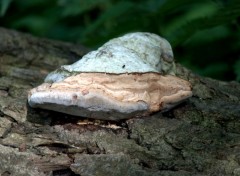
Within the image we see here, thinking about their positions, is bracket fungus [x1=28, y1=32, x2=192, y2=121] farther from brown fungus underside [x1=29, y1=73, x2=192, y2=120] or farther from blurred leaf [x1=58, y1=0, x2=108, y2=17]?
blurred leaf [x1=58, y1=0, x2=108, y2=17]

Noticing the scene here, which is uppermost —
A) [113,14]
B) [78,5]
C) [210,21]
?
[78,5]

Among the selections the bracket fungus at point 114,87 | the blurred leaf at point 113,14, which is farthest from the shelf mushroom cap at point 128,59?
the blurred leaf at point 113,14

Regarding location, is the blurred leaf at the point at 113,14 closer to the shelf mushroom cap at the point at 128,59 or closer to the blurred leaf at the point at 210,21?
the blurred leaf at the point at 210,21

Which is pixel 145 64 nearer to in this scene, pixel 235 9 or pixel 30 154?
pixel 30 154

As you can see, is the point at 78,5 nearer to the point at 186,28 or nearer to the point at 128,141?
the point at 186,28

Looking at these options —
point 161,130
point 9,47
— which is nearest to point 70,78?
point 161,130

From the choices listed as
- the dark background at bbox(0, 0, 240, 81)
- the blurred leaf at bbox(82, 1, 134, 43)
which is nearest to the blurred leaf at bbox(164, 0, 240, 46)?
the dark background at bbox(0, 0, 240, 81)

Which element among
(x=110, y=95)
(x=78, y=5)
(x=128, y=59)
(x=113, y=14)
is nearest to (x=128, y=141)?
(x=110, y=95)

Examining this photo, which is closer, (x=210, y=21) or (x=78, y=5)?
(x=210, y=21)
